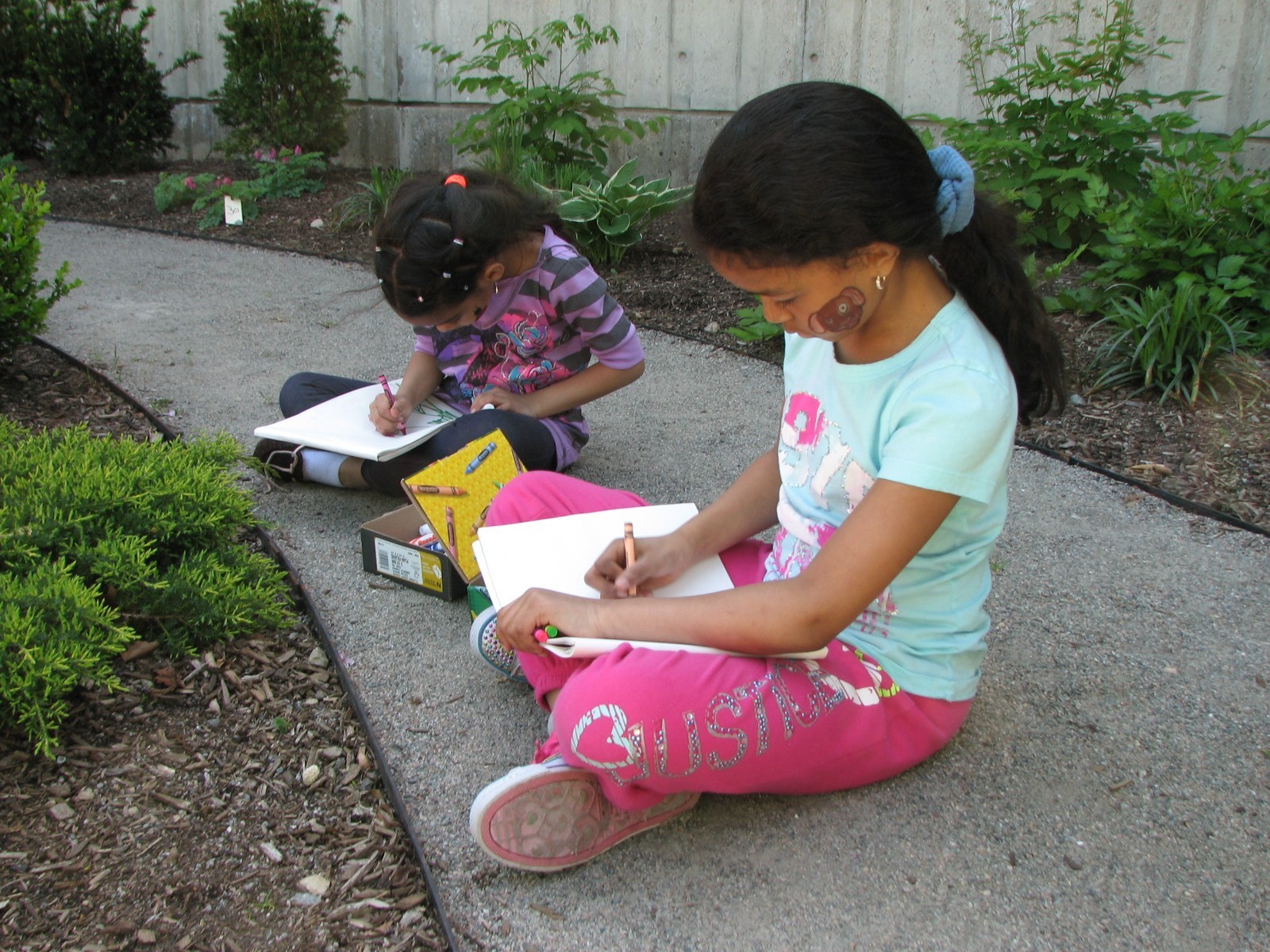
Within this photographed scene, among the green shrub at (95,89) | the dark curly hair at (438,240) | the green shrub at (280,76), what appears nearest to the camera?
the dark curly hair at (438,240)

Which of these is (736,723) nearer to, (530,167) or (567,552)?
(567,552)

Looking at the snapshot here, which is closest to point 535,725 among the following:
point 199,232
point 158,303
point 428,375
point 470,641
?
point 470,641

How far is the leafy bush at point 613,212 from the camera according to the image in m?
5.09

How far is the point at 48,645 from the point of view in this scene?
1.87 m

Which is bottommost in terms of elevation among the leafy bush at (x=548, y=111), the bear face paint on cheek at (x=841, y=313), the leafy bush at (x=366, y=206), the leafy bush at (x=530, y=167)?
the leafy bush at (x=366, y=206)

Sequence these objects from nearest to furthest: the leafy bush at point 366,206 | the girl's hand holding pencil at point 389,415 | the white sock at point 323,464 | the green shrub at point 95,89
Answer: the girl's hand holding pencil at point 389,415
the white sock at point 323,464
the leafy bush at point 366,206
the green shrub at point 95,89

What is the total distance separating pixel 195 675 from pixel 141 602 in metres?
0.19

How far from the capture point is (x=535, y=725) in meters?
2.05

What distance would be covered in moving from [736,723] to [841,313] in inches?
24.7

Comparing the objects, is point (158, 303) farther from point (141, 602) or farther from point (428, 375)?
point (141, 602)

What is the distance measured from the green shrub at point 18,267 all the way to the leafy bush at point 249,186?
3.15 metres

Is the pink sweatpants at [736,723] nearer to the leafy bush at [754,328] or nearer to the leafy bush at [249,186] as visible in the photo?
the leafy bush at [754,328]

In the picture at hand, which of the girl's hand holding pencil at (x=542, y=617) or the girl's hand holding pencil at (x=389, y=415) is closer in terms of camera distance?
the girl's hand holding pencil at (x=542, y=617)

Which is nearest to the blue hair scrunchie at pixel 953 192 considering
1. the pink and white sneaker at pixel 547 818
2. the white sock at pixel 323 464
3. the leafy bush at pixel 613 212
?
the pink and white sneaker at pixel 547 818
